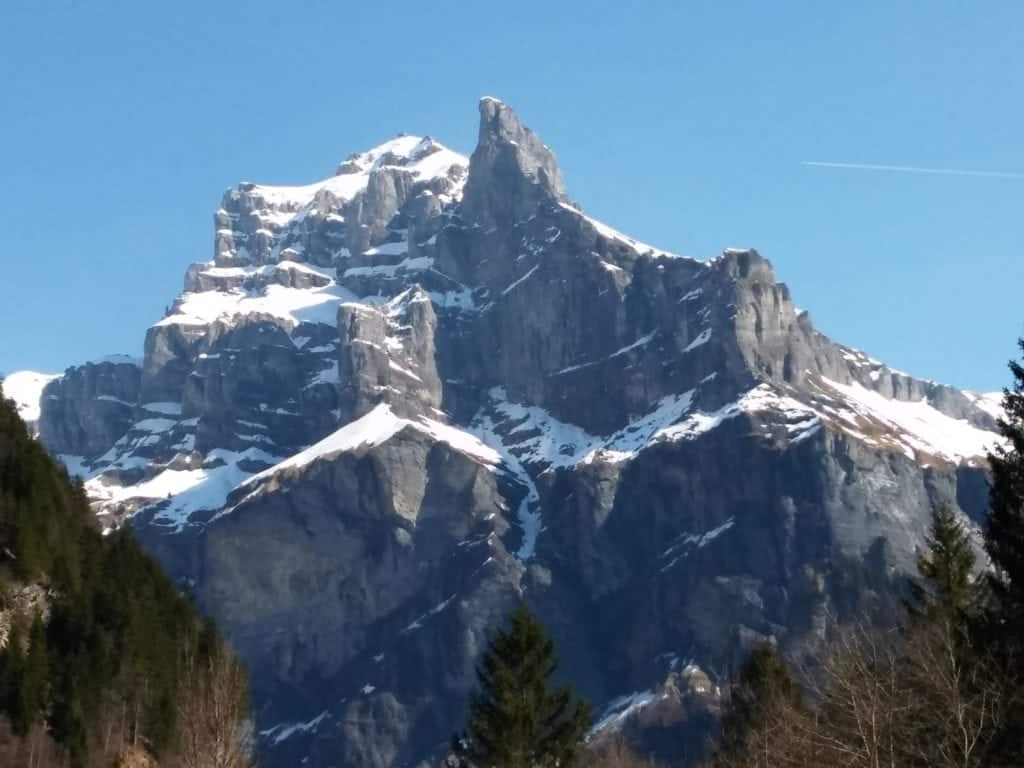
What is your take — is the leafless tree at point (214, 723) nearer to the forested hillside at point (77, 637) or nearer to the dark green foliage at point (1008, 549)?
the dark green foliage at point (1008, 549)

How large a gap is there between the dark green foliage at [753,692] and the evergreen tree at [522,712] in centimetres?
778

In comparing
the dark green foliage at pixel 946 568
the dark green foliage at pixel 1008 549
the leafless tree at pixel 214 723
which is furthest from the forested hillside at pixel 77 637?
the dark green foliage at pixel 1008 549

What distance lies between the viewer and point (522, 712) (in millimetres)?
71000

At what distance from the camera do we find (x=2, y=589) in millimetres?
97438

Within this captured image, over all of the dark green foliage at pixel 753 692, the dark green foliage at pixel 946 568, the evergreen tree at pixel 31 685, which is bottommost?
the dark green foliage at pixel 753 692

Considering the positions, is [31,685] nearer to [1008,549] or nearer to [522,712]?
[522,712]

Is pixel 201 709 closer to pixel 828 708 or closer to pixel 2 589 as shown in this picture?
pixel 828 708

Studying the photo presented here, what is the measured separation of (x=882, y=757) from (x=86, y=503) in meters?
94.9

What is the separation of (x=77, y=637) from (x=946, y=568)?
57.1 m

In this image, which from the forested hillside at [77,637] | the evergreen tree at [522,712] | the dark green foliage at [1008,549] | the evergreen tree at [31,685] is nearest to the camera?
the dark green foliage at [1008,549]

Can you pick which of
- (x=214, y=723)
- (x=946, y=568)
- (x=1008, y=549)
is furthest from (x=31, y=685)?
(x=1008, y=549)

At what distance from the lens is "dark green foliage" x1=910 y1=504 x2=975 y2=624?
60375 millimetres

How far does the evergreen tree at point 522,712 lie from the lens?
232 ft

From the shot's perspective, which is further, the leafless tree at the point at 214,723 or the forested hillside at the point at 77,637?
the forested hillside at the point at 77,637
